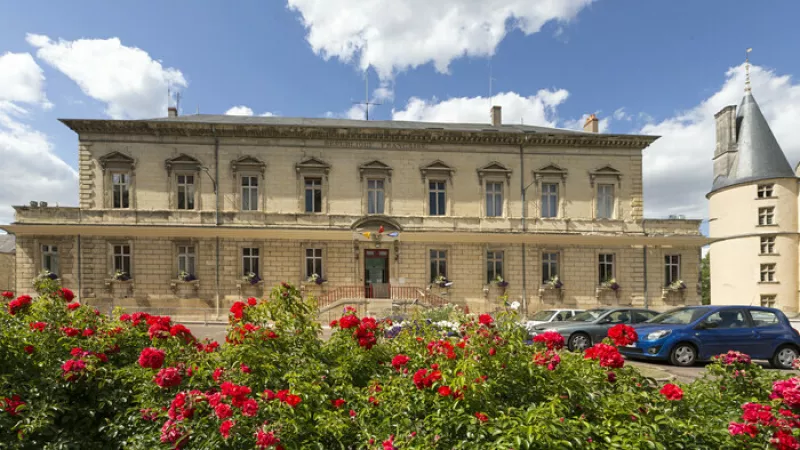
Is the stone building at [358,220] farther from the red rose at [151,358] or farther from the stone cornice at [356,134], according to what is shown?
the red rose at [151,358]

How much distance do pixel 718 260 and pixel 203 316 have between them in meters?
37.1

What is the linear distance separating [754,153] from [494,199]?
23.1 metres

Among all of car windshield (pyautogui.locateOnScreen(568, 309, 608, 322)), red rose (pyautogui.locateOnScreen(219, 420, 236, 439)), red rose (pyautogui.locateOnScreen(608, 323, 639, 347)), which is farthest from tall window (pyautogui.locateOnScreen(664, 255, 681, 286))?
red rose (pyautogui.locateOnScreen(219, 420, 236, 439))

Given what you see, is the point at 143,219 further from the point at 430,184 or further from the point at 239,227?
the point at 430,184

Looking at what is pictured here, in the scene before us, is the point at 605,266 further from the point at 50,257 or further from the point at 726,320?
the point at 50,257

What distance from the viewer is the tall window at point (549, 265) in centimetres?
1967

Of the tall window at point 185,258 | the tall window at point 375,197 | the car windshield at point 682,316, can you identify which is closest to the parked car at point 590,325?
the car windshield at point 682,316

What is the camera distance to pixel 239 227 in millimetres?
18453

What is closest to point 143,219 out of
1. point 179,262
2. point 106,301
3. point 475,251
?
point 179,262

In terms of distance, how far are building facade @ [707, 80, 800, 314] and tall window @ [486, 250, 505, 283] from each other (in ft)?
63.5

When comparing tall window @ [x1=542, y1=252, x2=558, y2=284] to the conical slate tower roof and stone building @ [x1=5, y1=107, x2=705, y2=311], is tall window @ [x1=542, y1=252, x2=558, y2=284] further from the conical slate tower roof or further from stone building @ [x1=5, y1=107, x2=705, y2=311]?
the conical slate tower roof

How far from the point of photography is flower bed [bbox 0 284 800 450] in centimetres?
265

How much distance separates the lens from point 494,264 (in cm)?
1953

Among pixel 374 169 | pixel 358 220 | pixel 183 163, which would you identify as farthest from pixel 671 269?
pixel 183 163
